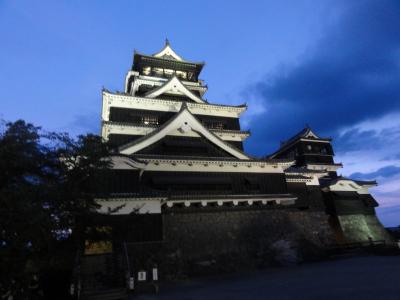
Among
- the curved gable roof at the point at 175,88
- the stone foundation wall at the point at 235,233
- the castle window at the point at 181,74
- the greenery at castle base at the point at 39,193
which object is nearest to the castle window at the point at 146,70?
the castle window at the point at 181,74

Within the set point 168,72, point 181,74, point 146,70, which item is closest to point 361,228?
point 181,74

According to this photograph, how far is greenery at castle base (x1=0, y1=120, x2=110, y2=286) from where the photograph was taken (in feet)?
20.6

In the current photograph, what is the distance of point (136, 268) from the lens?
533 inches

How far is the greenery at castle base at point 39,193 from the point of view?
6.29m

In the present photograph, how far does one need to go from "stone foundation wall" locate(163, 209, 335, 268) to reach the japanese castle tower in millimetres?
58

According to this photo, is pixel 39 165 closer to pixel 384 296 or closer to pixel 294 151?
pixel 384 296

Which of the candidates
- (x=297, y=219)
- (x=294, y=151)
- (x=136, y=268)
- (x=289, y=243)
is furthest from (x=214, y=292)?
(x=294, y=151)

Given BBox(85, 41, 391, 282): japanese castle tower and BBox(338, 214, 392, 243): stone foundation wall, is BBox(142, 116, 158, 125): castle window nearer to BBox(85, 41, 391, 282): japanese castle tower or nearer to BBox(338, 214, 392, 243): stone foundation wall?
BBox(85, 41, 391, 282): japanese castle tower

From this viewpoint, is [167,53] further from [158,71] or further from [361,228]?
[361,228]

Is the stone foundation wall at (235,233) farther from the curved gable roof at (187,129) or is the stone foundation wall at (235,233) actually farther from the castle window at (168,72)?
the castle window at (168,72)

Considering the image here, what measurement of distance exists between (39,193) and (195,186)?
11.1m

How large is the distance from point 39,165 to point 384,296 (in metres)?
10.4

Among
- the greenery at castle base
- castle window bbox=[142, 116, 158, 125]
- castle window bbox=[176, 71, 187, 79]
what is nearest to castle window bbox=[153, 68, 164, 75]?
castle window bbox=[176, 71, 187, 79]

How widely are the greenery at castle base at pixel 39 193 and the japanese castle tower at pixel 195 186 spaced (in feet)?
8.90
